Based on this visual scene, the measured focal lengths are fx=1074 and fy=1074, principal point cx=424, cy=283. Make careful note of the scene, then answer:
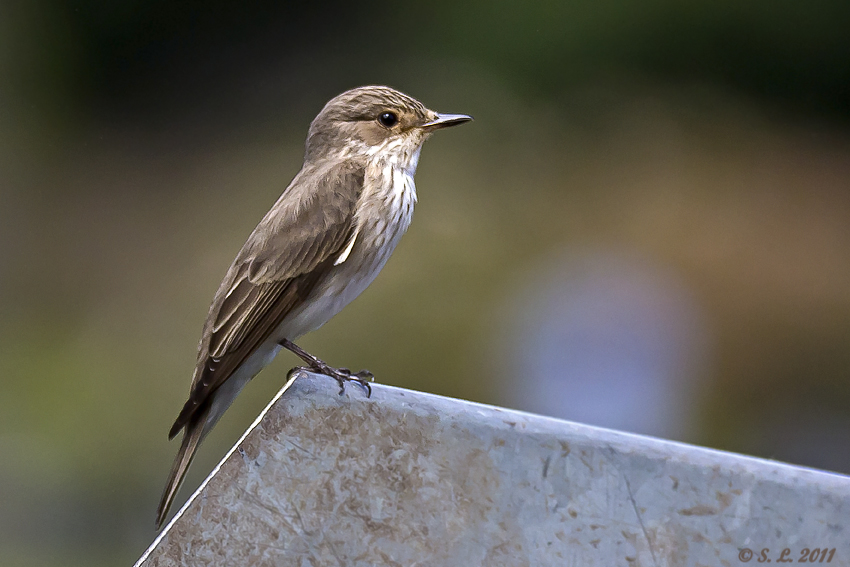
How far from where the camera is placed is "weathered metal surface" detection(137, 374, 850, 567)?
58.1 inches

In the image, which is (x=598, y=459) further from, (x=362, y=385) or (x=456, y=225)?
(x=456, y=225)

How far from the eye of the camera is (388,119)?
11.1 ft

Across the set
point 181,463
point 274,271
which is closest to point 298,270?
point 274,271

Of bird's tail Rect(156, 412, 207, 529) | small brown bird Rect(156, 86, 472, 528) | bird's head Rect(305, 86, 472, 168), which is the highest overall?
bird's head Rect(305, 86, 472, 168)

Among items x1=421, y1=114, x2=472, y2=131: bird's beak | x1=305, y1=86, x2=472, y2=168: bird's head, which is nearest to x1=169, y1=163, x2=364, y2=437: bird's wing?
x1=305, y1=86, x2=472, y2=168: bird's head

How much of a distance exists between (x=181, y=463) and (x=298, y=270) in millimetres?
651

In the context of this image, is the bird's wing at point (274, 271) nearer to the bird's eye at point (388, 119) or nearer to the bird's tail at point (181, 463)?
the bird's tail at point (181, 463)

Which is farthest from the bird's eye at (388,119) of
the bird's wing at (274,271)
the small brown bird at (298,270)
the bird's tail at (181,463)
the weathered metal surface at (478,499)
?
the weathered metal surface at (478,499)

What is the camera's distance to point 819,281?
726 centimetres

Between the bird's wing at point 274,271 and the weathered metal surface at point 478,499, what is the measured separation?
1215 millimetres

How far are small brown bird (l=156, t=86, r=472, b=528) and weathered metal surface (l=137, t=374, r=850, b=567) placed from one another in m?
1.04

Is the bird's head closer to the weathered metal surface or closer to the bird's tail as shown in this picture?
the bird's tail

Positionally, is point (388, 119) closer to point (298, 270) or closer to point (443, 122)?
point (443, 122)

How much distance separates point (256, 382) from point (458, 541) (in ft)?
13.6
